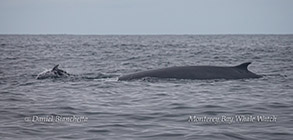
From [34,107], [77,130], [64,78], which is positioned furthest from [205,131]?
[64,78]

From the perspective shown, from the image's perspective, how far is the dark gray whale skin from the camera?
1495cm

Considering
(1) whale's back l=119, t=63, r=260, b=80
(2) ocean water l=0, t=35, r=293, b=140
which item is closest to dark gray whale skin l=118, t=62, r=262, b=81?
(1) whale's back l=119, t=63, r=260, b=80

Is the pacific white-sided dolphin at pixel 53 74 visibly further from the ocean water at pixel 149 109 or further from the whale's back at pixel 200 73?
the whale's back at pixel 200 73

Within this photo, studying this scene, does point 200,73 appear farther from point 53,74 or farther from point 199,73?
point 53,74

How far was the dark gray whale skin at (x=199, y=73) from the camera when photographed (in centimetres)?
1495

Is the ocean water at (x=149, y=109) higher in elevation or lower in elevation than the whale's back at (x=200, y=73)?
lower

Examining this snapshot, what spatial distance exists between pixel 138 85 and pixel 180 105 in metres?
3.68

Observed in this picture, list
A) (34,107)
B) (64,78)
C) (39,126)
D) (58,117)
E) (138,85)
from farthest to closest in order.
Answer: (64,78)
(138,85)
(34,107)
(58,117)
(39,126)

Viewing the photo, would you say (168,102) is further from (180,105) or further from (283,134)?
(283,134)

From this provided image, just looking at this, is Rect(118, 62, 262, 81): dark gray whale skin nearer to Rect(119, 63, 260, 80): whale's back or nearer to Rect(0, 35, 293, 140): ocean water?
Rect(119, 63, 260, 80): whale's back

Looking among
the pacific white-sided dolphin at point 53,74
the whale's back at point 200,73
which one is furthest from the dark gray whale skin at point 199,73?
the pacific white-sided dolphin at point 53,74

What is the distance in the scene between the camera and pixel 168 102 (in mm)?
10852

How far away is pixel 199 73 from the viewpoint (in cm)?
1511

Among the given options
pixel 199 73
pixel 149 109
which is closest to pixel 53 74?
pixel 199 73
